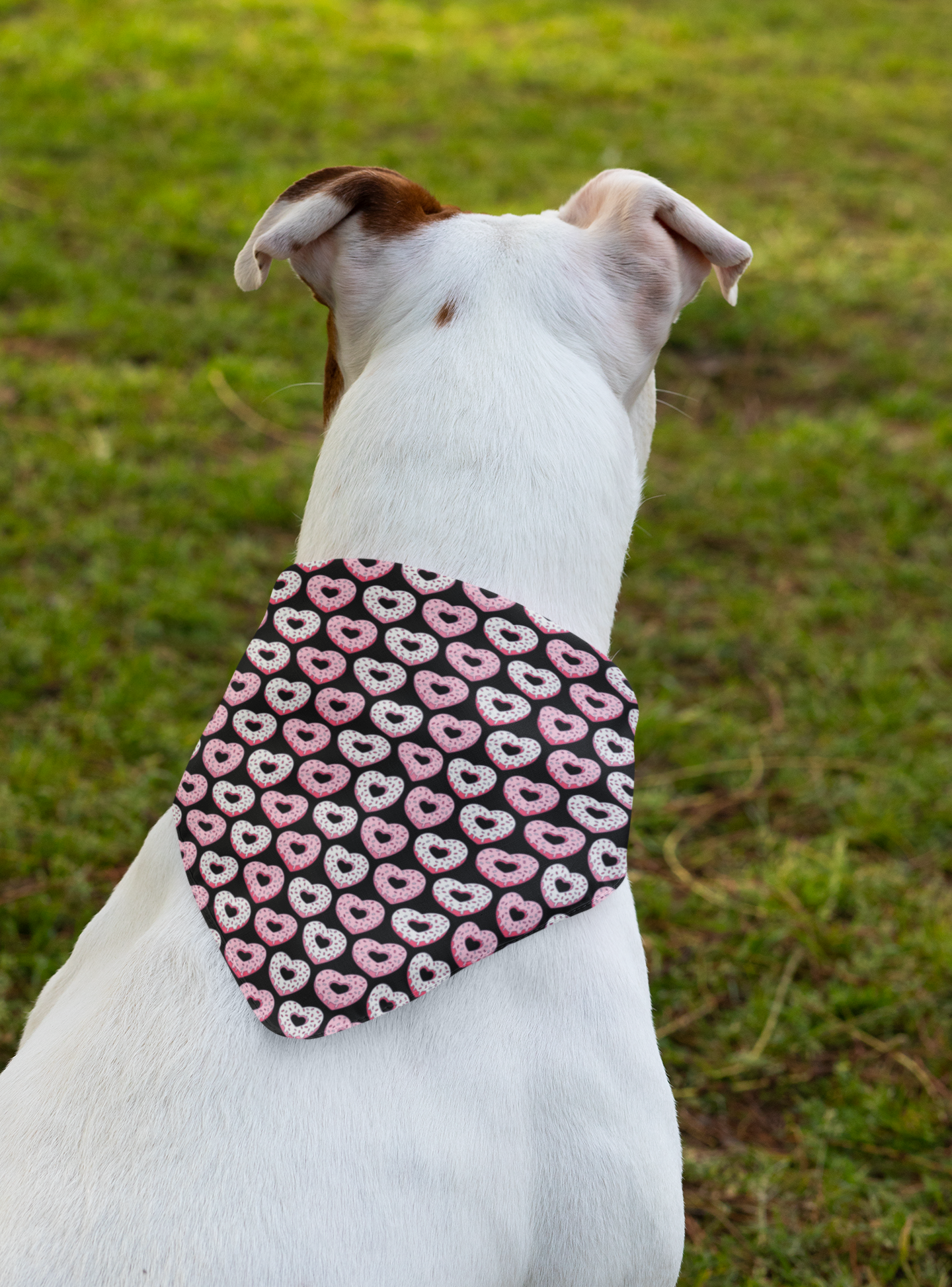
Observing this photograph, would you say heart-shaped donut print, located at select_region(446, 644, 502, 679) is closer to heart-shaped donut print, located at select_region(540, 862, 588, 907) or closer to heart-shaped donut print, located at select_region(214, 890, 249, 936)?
heart-shaped donut print, located at select_region(540, 862, 588, 907)

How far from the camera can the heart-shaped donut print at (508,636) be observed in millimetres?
1508

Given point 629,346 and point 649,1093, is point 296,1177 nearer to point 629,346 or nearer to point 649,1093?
point 649,1093

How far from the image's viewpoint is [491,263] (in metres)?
1.70

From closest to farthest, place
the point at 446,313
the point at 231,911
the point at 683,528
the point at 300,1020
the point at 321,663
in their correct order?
the point at 300,1020, the point at 231,911, the point at 321,663, the point at 446,313, the point at 683,528

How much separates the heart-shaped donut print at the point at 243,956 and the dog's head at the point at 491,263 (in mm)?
857

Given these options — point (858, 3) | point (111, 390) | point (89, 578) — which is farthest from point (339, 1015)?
point (858, 3)

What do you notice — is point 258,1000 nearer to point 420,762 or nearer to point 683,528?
point 420,762

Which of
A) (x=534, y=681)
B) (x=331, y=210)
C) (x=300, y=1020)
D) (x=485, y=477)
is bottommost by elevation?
(x=300, y=1020)

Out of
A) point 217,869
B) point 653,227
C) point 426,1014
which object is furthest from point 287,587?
point 653,227

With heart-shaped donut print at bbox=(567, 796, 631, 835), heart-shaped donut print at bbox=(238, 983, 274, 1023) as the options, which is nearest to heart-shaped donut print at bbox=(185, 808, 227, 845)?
heart-shaped donut print at bbox=(238, 983, 274, 1023)

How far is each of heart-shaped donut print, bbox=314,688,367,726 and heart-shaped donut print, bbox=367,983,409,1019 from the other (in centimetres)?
33

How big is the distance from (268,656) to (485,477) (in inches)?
14.8

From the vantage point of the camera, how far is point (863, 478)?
187 inches

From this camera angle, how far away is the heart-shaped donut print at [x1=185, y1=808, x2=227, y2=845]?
4.98ft
